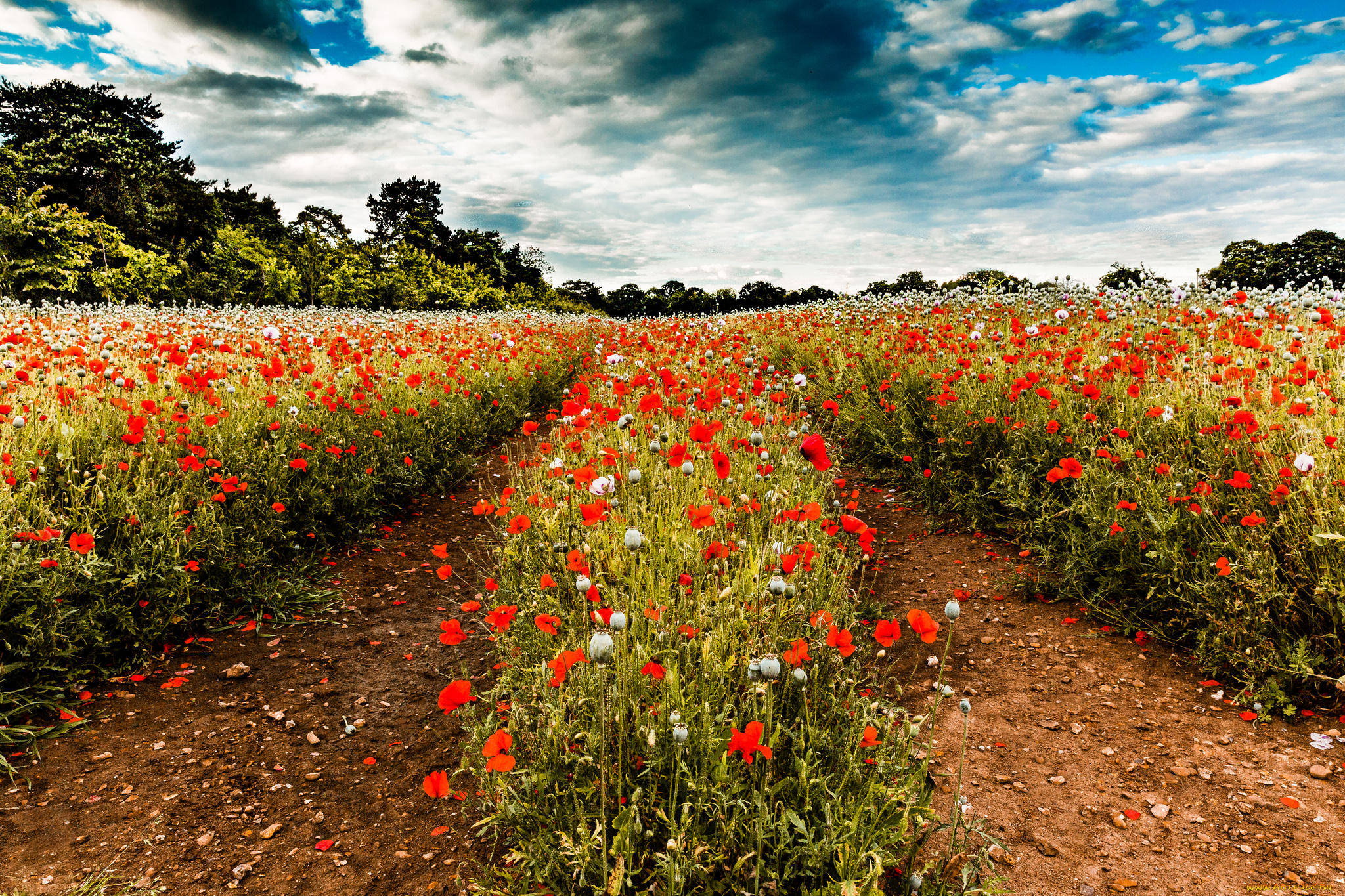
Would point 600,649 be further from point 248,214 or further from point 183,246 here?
point 248,214

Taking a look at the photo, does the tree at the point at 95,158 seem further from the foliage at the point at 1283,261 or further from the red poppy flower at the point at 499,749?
the foliage at the point at 1283,261

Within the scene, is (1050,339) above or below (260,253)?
below

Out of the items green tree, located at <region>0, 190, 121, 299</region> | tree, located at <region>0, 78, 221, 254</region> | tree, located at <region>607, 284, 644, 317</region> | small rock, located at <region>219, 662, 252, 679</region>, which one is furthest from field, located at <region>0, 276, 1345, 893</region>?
tree, located at <region>607, 284, 644, 317</region>

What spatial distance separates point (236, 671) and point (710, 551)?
8.83 feet

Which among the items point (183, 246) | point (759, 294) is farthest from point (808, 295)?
point (183, 246)

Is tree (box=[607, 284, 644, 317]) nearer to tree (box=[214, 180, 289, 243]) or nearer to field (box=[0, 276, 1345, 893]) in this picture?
tree (box=[214, 180, 289, 243])

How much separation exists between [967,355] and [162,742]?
697 centimetres

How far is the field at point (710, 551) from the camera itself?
80.1 inches

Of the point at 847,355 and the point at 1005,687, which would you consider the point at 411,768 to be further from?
the point at 847,355

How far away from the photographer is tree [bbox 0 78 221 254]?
953 inches

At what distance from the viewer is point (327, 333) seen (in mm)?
9188

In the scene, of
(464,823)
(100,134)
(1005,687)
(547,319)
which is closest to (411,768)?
(464,823)

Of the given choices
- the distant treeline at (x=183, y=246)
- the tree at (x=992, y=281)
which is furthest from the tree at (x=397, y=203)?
the tree at (x=992, y=281)

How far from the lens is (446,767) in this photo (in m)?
2.84
